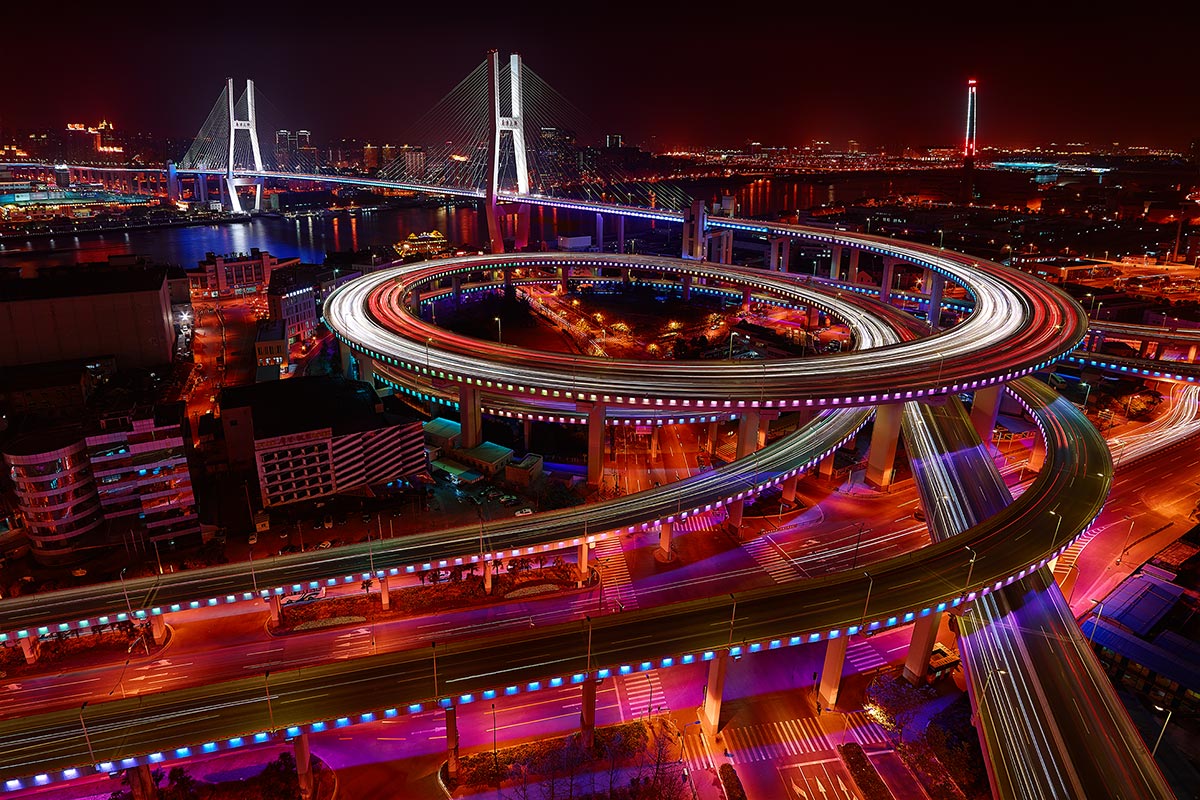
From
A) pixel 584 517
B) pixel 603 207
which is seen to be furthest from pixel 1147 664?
pixel 603 207

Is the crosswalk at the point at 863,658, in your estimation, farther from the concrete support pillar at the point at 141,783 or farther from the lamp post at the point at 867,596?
the concrete support pillar at the point at 141,783

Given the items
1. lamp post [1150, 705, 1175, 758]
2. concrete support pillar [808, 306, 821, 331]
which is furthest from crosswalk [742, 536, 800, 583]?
concrete support pillar [808, 306, 821, 331]

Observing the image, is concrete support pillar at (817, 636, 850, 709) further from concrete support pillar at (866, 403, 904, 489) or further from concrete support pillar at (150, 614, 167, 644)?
concrete support pillar at (150, 614, 167, 644)

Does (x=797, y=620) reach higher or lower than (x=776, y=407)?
lower

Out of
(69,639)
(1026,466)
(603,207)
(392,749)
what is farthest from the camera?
(603,207)

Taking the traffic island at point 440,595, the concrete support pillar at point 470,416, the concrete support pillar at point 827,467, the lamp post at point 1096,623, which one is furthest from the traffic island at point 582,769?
the concrete support pillar at point 470,416

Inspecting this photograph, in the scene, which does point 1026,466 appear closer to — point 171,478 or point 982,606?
point 982,606
